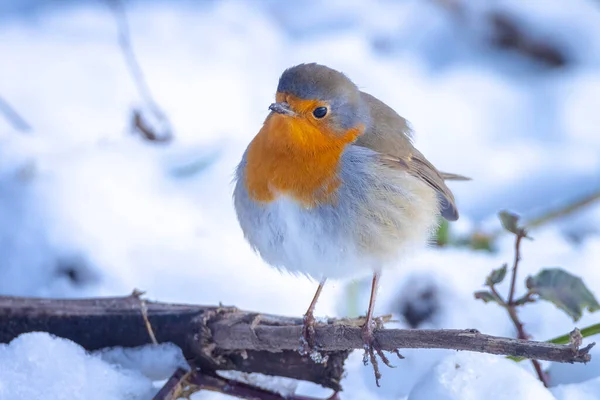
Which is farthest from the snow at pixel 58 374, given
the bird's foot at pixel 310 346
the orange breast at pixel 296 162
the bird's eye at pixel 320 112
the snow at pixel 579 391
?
the snow at pixel 579 391

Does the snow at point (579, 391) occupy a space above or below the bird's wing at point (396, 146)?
below

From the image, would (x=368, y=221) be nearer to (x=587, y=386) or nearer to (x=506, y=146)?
(x=587, y=386)

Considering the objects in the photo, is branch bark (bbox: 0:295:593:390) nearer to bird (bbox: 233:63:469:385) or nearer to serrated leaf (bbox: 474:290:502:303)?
bird (bbox: 233:63:469:385)

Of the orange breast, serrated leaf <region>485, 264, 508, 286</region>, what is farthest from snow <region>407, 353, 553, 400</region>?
the orange breast

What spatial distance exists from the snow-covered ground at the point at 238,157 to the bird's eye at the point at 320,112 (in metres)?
0.85

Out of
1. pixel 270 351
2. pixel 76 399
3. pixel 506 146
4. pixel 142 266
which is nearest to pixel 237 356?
pixel 270 351

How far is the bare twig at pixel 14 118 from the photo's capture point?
4.26m

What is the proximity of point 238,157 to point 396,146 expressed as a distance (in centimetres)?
150

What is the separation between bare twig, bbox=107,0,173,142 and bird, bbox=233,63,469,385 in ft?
5.59

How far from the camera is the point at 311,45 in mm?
5164

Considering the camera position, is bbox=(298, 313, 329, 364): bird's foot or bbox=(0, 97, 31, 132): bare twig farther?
bbox=(0, 97, 31, 132): bare twig

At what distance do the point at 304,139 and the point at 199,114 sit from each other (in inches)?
90.9

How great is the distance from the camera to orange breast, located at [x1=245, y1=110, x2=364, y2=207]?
8.09 feet

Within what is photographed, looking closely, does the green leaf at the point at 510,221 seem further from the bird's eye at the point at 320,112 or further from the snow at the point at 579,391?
the bird's eye at the point at 320,112
